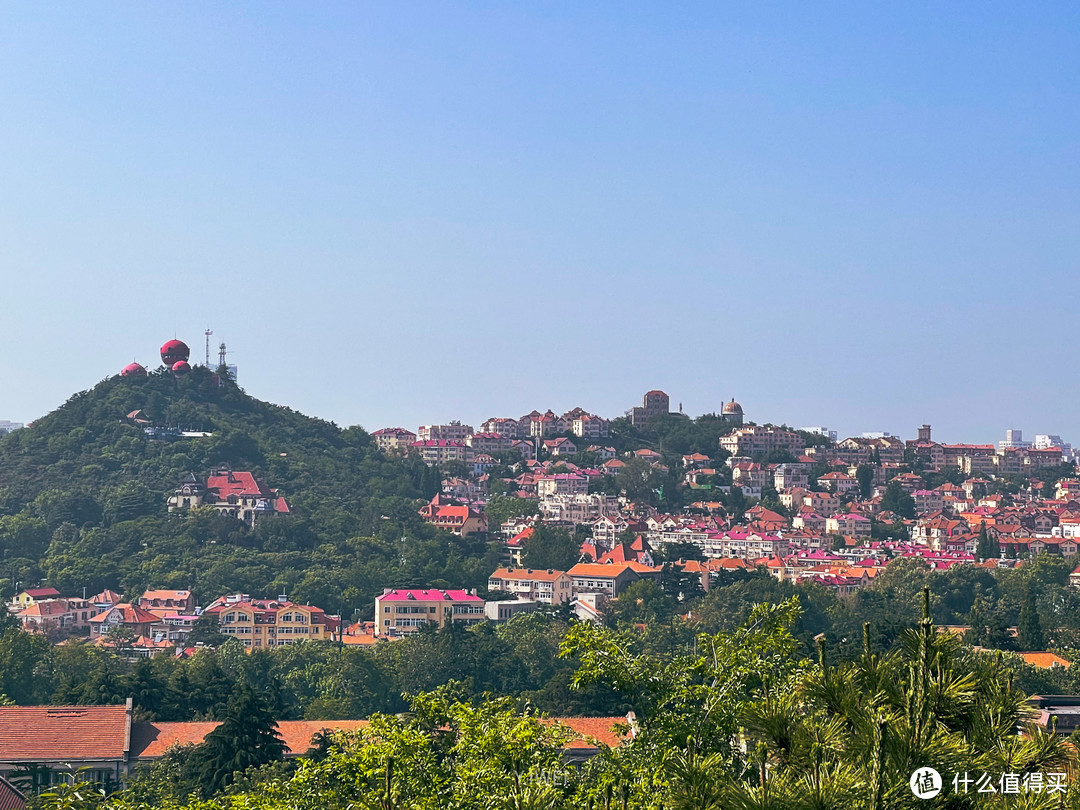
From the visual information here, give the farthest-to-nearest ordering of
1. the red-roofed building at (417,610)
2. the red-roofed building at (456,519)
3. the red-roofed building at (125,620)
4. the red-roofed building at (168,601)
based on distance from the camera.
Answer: the red-roofed building at (456,519)
the red-roofed building at (168,601)
the red-roofed building at (417,610)
the red-roofed building at (125,620)

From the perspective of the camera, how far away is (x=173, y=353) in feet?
313

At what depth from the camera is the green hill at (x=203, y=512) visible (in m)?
64.8

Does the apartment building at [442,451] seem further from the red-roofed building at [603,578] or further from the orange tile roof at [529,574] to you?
the red-roofed building at [603,578]

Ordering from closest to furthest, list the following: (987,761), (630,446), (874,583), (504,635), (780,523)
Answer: (987,761) → (504,635) → (874,583) → (780,523) → (630,446)

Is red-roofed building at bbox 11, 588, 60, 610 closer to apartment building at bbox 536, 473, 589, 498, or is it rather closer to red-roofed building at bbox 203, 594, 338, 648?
red-roofed building at bbox 203, 594, 338, 648

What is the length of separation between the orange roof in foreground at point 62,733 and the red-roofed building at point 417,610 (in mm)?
30769

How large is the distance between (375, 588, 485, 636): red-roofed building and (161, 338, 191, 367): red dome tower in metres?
41.7

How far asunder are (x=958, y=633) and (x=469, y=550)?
70089 millimetres

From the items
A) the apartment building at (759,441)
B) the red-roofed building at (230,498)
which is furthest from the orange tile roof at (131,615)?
the apartment building at (759,441)

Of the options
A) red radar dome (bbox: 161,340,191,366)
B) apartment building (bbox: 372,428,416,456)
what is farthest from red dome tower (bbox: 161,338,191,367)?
apartment building (bbox: 372,428,416,456)

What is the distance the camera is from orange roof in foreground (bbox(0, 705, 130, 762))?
2383cm

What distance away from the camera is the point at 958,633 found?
Result: 6441mm

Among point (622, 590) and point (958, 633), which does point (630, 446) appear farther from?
point (958, 633)

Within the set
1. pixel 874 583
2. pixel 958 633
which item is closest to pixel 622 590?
pixel 874 583
